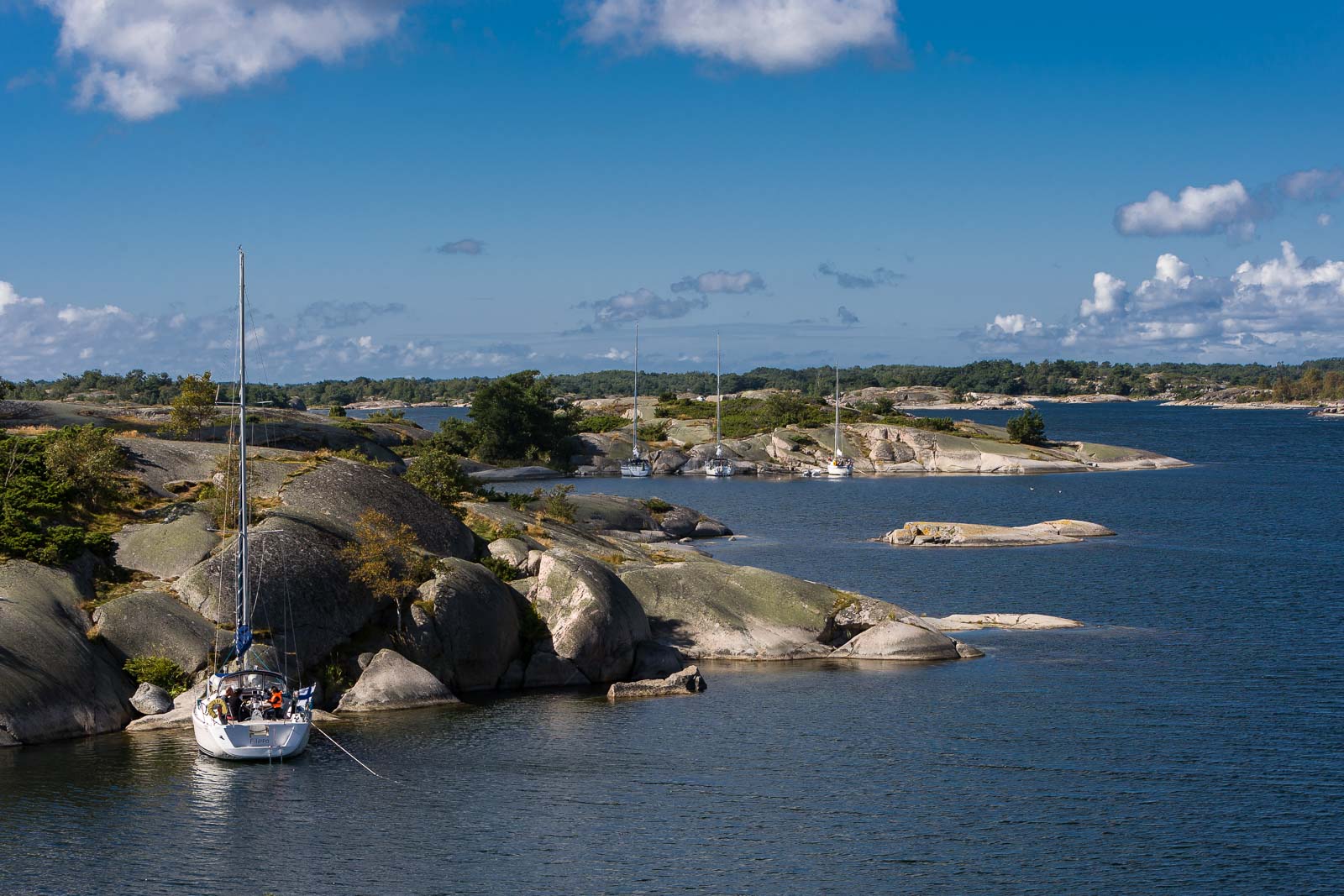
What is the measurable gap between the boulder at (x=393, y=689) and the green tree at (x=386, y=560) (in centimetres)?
189

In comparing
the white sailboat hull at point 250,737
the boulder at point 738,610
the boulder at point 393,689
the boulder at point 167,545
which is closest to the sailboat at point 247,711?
the white sailboat hull at point 250,737

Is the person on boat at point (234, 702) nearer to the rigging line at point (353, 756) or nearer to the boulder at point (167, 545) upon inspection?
the rigging line at point (353, 756)

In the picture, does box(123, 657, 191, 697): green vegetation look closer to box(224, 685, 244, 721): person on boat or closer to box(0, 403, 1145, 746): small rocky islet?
box(0, 403, 1145, 746): small rocky islet

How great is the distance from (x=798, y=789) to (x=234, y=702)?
636 inches

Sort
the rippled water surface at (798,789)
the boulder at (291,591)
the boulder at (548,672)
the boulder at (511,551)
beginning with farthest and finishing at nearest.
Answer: the boulder at (511,551), the boulder at (548,672), the boulder at (291,591), the rippled water surface at (798,789)

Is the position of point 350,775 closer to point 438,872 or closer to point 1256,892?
point 438,872

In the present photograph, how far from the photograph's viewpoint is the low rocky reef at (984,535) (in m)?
84.6

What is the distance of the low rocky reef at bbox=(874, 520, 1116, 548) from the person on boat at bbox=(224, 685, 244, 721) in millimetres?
56648

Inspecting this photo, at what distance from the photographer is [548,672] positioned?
149 ft

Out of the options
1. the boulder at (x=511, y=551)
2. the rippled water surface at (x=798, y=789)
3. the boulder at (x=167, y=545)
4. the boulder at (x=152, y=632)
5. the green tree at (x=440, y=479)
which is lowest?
the rippled water surface at (x=798, y=789)

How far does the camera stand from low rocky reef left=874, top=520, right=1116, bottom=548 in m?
84.6

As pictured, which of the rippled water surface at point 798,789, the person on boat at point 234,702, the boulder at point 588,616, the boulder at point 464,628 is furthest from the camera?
the boulder at point 588,616

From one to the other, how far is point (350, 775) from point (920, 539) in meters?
58.0

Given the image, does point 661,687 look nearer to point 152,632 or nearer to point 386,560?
point 386,560
